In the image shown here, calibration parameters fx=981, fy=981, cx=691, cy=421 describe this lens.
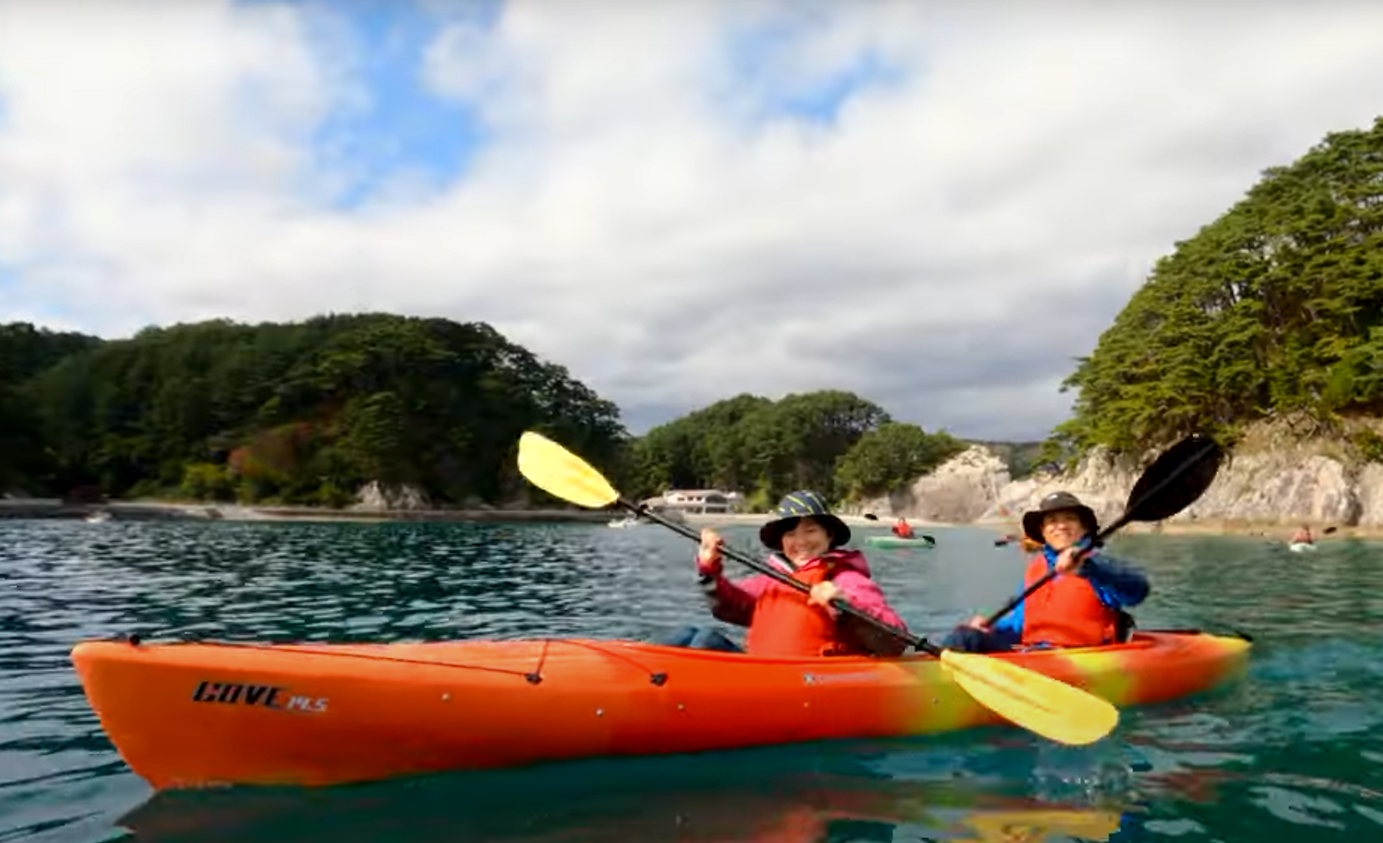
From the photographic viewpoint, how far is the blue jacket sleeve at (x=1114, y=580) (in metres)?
7.31

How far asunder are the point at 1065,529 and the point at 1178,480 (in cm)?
164

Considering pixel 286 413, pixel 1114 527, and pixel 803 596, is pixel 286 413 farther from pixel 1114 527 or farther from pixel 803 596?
pixel 1114 527

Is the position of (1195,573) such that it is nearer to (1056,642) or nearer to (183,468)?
(1056,642)

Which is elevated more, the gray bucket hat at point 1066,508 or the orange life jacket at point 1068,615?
the gray bucket hat at point 1066,508

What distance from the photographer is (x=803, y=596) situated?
6.53 meters

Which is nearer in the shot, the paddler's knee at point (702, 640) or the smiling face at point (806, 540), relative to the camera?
the paddler's knee at point (702, 640)

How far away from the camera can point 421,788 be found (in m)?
5.20

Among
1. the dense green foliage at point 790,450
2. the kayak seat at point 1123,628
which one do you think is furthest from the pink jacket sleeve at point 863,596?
the dense green foliage at point 790,450

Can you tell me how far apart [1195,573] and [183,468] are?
71414 mm

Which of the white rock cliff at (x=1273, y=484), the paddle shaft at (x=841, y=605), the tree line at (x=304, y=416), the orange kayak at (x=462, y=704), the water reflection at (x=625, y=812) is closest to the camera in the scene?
the water reflection at (x=625, y=812)

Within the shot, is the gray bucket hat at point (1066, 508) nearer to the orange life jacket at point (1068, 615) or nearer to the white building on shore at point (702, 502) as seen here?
the orange life jacket at point (1068, 615)

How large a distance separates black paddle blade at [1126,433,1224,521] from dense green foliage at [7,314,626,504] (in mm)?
68110

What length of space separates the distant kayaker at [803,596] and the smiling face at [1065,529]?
5.09 ft

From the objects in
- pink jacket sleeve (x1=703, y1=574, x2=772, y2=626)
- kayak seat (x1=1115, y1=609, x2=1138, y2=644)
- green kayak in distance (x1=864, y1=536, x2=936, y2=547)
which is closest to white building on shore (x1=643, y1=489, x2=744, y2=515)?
green kayak in distance (x1=864, y1=536, x2=936, y2=547)
